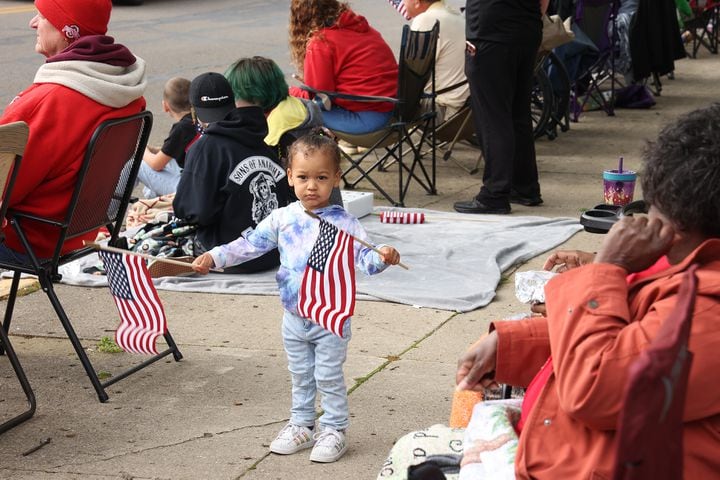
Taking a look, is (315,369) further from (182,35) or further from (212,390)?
(182,35)

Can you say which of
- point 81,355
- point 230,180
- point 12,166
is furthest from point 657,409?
point 230,180

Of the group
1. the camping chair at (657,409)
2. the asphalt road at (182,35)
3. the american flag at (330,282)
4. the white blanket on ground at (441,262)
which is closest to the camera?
the camping chair at (657,409)

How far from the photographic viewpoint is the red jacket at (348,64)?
809 cm

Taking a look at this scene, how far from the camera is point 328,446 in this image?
152 inches

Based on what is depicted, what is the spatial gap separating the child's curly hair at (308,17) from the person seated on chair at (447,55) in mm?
725

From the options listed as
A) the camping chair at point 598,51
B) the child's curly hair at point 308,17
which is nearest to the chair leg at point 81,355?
the child's curly hair at point 308,17

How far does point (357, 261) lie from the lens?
3900mm

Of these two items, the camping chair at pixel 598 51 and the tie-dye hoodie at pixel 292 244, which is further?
the camping chair at pixel 598 51

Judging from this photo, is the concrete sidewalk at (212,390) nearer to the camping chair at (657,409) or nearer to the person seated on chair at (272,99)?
the person seated on chair at (272,99)

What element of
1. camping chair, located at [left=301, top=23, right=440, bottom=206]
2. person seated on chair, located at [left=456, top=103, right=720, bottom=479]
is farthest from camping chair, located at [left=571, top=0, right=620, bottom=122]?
person seated on chair, located at [left=456, top=103, right=720, bottom=479]

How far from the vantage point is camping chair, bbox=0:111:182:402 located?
14.6ft

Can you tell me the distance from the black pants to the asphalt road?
351 centimetres

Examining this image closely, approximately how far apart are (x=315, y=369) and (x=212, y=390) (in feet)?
2.51

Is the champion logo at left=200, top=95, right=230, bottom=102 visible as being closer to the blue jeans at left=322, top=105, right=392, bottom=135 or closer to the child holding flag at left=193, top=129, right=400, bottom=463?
the blue jeans at left=322, top=105, right=392, bottom=135
